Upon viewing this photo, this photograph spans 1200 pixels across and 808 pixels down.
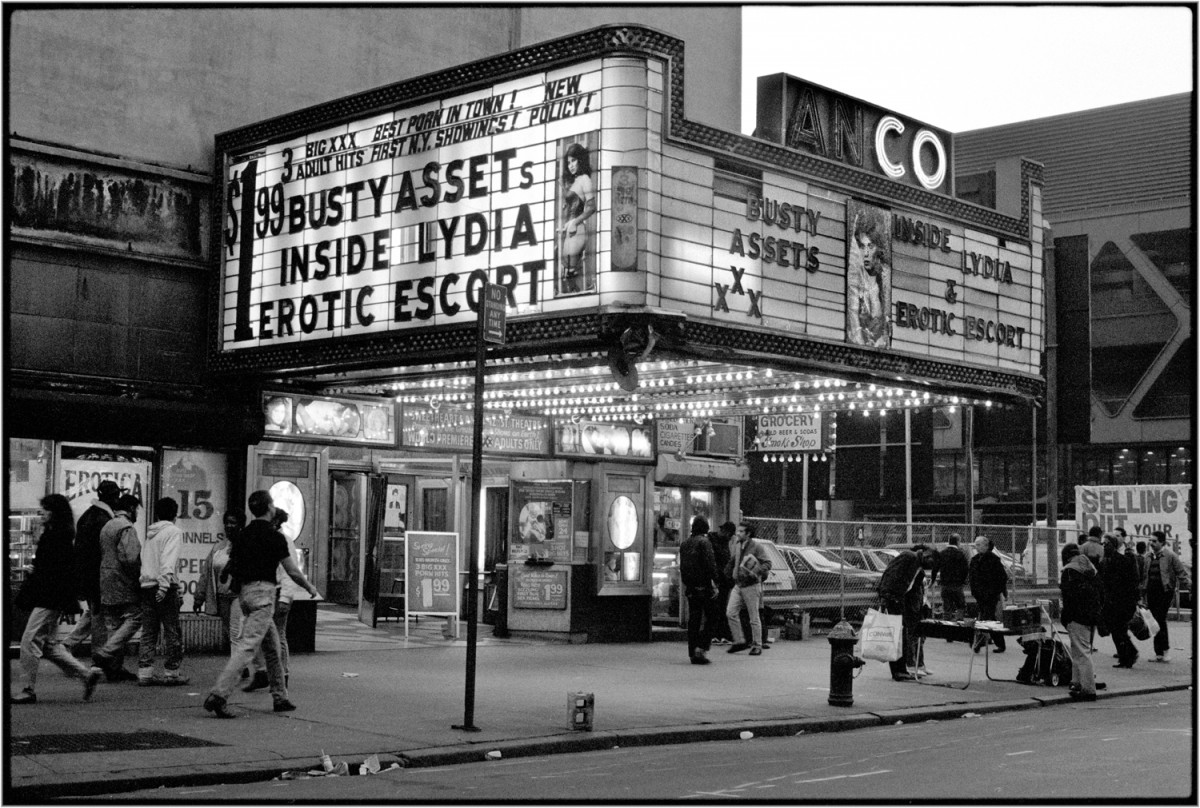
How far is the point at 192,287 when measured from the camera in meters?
17.2

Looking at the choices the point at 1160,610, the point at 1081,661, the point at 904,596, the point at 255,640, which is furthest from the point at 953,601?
the point at 255,640

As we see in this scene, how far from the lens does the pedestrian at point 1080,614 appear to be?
16.2 meters

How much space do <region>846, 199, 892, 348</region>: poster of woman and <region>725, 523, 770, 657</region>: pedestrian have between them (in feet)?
16.9

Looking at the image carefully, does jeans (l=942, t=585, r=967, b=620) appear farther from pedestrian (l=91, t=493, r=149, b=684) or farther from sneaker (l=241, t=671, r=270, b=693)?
pedestrian (l=91, t=493, r=149, b=684)

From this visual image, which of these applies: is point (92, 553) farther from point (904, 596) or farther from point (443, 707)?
point (904, 596)

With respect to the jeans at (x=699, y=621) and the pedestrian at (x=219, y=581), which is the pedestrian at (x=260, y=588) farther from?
the jeans at (x=699, y=621)

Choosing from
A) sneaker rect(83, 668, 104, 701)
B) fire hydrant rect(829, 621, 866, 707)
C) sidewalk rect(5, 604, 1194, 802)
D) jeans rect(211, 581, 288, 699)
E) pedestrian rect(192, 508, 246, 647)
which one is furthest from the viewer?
pedestrian rect(192, 508, 246, 647)

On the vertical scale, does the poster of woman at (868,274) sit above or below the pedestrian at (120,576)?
above

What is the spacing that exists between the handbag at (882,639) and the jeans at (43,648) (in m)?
8.49

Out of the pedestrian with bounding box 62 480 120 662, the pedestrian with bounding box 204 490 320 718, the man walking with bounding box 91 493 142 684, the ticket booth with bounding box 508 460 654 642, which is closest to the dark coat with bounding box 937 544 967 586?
the ticket booth with bounding box 508 460 654 642

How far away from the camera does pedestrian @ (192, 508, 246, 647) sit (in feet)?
48.6

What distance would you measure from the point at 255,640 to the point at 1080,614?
30.7 feet

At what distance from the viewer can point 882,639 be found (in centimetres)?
1630

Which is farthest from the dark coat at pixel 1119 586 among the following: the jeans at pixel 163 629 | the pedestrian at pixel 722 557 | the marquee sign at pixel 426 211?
the jeans at pixel 163 629
